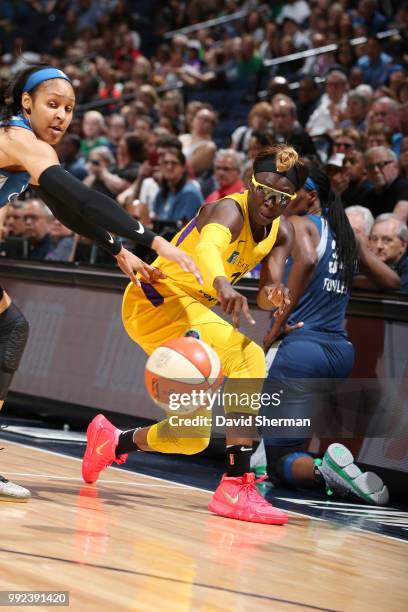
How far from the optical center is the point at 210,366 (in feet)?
17.6

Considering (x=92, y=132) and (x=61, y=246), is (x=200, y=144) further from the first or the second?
(x=92, y=132)

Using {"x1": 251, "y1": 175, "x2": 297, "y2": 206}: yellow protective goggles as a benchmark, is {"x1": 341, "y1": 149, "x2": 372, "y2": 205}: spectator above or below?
above

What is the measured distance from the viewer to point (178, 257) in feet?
15.9

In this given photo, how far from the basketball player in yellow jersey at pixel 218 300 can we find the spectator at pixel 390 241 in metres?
2.04

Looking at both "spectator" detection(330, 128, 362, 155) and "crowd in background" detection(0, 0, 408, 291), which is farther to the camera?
"spectator" detection(330, 128, 362, 155)

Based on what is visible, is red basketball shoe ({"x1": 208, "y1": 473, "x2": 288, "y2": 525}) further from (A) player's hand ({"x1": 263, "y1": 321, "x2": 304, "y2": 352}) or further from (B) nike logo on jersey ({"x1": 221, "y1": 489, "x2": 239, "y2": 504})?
(A) player's hand ({"x1": 263, "y1": 321, "x2": 304, "y2": 352})

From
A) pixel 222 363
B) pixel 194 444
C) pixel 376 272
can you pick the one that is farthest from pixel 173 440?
pixel 376 272

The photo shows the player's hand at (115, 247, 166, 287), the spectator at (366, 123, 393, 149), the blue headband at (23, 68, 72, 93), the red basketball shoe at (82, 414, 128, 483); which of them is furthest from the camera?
the spectator at (366, 123, 393, 149)

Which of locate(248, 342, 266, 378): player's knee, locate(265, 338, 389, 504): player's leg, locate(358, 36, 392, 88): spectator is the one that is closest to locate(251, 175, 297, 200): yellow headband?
locate(248, 342, 266, 378): player's knee

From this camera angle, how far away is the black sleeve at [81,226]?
5238 millimetres

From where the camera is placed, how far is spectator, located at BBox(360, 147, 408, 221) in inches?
392

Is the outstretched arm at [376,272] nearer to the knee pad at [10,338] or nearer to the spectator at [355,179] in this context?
the spectator at [355,179]

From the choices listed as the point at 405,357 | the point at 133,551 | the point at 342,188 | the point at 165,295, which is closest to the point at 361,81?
the point at 342,188

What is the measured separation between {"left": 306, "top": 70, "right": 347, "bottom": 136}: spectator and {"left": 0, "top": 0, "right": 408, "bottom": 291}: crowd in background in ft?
0.06
